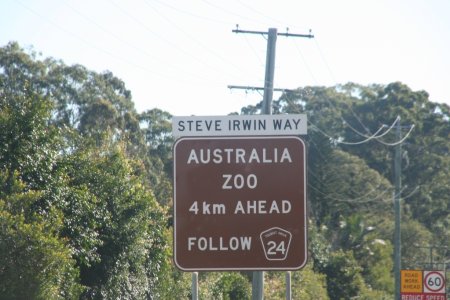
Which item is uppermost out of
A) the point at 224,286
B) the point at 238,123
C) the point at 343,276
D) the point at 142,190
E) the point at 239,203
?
the point at 142,190

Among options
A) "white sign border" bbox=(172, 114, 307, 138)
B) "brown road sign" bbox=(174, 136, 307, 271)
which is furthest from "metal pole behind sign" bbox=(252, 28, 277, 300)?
"brown road sign" bbox=(174, 136, 307, 271)

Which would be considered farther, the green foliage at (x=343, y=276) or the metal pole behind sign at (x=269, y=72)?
the green foliage at (x=343, y=276)

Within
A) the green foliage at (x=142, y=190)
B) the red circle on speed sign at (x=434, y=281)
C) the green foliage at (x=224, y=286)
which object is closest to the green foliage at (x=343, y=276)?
the green foliage at (x=142, y=190)

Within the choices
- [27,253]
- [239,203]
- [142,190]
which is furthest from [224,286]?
[239,203]

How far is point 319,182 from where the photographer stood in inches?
2388

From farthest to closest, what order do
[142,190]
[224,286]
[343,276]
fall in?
[343,276]
[224,286]
[142,190]

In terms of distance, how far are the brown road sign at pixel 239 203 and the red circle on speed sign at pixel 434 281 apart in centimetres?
1848

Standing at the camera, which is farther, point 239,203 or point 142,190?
point 142,190

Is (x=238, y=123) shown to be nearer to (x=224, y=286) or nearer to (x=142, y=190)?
(x=142, y=190)

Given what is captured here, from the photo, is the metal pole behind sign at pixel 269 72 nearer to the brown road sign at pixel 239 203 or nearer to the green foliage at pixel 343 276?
the brown road sign at pixel 239 203

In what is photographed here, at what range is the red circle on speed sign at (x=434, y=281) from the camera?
27375 mm

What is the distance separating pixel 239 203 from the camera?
9781mm

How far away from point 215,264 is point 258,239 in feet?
1.59

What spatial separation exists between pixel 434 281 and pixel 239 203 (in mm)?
18976
